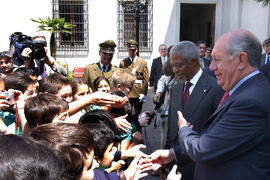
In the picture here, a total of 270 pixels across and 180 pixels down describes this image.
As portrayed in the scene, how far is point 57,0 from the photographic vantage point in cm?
1168

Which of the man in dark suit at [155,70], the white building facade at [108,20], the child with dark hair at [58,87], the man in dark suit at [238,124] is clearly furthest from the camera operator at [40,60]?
the white building facade at [108,20]

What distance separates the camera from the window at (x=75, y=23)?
38.9ft

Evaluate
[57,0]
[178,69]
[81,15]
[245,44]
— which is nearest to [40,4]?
[57,0]

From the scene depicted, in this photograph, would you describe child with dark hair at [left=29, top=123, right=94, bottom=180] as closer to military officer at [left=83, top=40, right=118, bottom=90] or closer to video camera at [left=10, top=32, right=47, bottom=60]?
video camera at [left=10, top=32, right=47, bottom=60]

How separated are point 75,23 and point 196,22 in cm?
983

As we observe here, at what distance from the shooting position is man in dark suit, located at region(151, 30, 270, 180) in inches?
58.4

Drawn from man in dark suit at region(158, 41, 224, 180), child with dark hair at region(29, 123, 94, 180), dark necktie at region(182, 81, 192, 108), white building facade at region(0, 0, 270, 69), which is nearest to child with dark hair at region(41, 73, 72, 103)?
man in dark suit at region(158, 41, 224, 180)

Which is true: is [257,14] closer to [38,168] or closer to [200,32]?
[200,32]

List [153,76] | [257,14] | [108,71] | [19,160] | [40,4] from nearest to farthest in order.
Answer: [19,160] < [108,71] < [153,76] < [257,14] < [40,4]

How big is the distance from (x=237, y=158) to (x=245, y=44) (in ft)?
2.15

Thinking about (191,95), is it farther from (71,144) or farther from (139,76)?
(139,76)

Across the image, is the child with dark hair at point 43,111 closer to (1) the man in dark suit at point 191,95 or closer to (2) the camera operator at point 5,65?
(1) the man in dark suit at point 191,95

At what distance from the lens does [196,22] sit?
18984 millimetres

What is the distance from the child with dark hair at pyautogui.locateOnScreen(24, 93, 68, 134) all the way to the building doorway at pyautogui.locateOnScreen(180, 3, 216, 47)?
14.2 m
